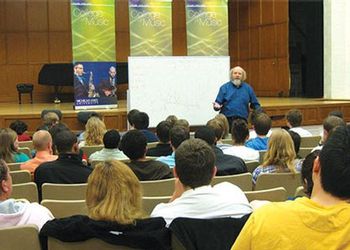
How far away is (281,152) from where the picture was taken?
12.3ft

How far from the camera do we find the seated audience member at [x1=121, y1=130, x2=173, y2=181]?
371cm

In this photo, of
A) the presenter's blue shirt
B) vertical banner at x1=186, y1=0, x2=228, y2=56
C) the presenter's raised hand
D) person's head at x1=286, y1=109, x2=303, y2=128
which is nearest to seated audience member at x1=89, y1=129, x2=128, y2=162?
person's head at x1=286, y1=109, x2=303, y2=128

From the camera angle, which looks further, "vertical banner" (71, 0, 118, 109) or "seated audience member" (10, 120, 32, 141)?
"vertical banner" (71, 0, 118, 109)

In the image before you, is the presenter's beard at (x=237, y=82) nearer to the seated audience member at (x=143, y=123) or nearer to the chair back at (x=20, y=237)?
the seated audience member at (x=143, y=123)

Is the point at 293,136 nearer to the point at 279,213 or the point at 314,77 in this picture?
the point at 279,213

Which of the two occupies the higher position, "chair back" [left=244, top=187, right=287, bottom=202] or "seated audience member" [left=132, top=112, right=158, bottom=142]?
"seated audience member" [left=132, top=112, right=158, bottom=142]

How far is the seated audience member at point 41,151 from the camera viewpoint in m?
4.25

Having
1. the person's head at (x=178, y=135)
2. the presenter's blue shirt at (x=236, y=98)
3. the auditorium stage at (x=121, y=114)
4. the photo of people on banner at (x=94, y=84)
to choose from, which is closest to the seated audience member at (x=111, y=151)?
the person's head at (x=178, y=135)

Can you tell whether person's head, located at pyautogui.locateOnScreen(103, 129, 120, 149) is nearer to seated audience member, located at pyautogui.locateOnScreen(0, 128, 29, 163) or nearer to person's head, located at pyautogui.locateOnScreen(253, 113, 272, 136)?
seated audience member, located at pyautogui.locateOnScreen(0, 128, 29, 163)

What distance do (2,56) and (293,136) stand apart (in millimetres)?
12469

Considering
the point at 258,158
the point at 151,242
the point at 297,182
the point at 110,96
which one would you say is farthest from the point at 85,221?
the point at 110,96

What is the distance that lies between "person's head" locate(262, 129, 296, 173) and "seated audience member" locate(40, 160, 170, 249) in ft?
5.60

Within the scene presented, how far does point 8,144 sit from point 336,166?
3.83 meters

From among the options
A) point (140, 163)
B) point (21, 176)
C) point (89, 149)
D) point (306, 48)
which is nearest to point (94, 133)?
point (89, 149)
